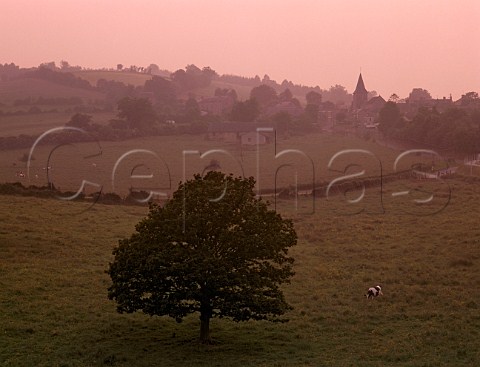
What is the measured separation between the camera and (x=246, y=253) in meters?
25.2

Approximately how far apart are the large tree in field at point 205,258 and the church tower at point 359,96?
12945 cm

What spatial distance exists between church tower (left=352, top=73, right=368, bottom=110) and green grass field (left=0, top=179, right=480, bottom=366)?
346 ft

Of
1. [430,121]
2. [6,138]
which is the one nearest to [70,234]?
[6,138]

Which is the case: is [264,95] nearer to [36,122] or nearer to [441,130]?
[36,122]

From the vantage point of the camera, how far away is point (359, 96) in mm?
155250

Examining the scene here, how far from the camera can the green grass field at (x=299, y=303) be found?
23859mm

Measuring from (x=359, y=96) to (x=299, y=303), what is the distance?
427 ft

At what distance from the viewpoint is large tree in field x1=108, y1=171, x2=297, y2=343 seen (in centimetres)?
2441

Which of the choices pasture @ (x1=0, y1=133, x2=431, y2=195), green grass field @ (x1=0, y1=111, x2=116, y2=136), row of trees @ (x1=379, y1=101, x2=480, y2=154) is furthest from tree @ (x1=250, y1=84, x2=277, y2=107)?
pasture @ (x1=0, y1=133, x2=431, y2=195)

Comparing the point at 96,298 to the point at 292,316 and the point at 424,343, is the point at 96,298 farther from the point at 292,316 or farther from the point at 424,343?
the point at 424,343

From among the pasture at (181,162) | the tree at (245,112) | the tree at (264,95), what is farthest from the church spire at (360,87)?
the pasture at (181,162)

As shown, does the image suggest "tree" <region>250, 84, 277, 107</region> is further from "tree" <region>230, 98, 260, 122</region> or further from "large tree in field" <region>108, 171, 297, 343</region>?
"large tree in field" <region>108, 171, 297, 343</region>

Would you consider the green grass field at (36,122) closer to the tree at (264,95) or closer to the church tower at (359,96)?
the tree at (264,95)

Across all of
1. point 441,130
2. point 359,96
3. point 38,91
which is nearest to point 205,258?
point 441,130
